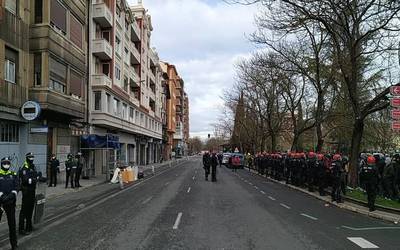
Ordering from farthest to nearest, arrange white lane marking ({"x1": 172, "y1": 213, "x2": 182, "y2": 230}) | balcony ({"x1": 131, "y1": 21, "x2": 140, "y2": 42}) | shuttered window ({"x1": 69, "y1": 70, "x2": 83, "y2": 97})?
1. balcony ({"x1": 131, "y1": 21, "x2": 140, "y2": 42})
2. shuttered window ({"x1": 69, "y1": 70, "x2": 83, "y2": 97})
3. white lane marking ({"x1": 172, "y1": 213, "x2": 182, "y2": 230})

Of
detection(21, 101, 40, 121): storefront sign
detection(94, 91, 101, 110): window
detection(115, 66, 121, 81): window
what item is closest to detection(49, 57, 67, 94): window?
detection(21, 101, 40, 121): storefront sign

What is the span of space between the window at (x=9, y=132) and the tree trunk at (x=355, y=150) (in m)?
16.3

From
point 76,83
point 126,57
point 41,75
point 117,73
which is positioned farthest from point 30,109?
point 126,57

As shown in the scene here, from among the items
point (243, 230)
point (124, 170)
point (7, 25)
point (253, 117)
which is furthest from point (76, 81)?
point (253, 117)

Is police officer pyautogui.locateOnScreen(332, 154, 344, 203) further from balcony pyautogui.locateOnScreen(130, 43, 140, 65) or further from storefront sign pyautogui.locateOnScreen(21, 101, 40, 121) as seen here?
balcony pyautogui.locateOnScreen(130, 43, 140, 65)

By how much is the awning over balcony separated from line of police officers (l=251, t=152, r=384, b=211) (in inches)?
478

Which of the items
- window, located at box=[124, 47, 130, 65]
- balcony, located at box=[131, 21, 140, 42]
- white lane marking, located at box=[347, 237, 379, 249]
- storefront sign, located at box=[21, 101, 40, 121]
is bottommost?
white lane marking, located at box=[347, 237, 379, 249]

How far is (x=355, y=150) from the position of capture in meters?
23.5

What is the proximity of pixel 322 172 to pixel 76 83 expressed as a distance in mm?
18414

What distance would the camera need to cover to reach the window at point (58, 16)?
2880 centimetres

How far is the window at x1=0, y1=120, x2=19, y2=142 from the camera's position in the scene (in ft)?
76.4

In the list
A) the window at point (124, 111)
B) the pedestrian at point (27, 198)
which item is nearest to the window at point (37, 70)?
the pedestrian at point (27, 198)

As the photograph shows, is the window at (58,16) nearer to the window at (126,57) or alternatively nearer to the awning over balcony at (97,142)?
the awning over balcony at (97,142)

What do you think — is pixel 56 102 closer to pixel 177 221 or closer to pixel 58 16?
pixel 58 16
